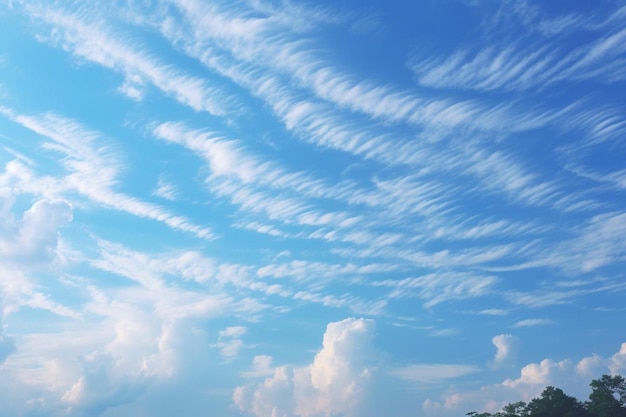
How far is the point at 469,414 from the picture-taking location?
493ft

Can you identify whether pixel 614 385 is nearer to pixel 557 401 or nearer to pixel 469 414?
pixel 557 401

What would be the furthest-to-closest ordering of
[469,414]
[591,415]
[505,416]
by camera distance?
[469,414] < [505,416] < [591,415]

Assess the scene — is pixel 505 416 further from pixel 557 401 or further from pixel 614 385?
pixel 614 385

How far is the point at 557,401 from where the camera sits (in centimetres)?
12862

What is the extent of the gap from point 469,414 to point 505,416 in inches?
554

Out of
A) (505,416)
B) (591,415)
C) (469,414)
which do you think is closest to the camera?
(591,415)

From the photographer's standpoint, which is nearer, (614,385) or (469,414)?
(614,385)

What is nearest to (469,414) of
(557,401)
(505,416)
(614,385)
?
(505,416)

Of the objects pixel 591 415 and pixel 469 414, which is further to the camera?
pixel 469 414

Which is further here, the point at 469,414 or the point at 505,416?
the point at 469,414

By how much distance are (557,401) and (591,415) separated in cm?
746

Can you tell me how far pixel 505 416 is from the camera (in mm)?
137750

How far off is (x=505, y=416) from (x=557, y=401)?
46.0 ft

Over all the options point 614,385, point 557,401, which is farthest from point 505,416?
point 614,385
